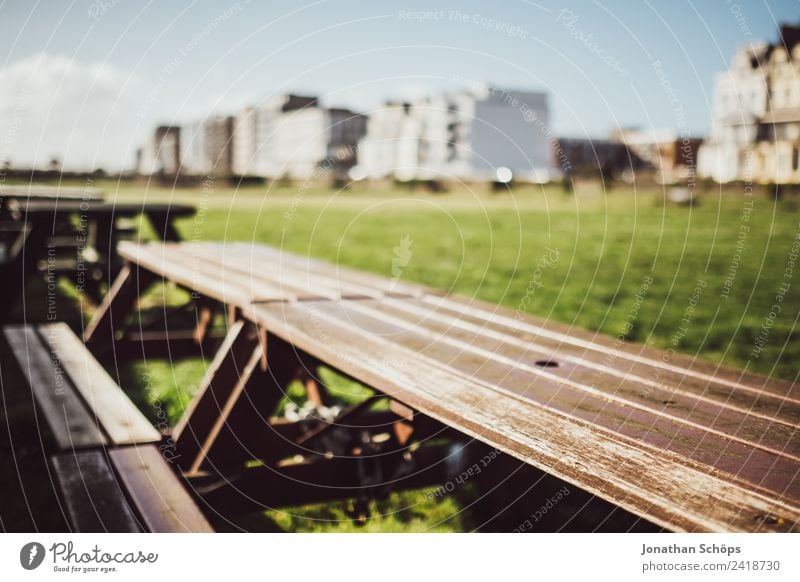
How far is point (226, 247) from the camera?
13.6ft

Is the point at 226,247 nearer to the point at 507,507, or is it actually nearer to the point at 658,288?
the point at 507,507

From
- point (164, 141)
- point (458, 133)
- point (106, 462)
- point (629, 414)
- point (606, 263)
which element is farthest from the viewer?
point (458, 133)

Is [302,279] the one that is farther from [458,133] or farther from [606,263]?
[458,133]

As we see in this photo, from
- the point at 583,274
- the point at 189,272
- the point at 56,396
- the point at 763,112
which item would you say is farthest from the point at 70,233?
the point at 763,112

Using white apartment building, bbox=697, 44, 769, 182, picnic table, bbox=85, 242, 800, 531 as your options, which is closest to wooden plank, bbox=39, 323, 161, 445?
picnic table, bbox=85, 242, 800, 531

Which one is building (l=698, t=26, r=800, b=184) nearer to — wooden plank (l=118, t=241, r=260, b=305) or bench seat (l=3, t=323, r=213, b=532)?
wooden plank (l=118, t=241, r=260, b=305)

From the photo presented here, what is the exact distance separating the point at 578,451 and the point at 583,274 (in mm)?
7011

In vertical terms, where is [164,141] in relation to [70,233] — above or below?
above

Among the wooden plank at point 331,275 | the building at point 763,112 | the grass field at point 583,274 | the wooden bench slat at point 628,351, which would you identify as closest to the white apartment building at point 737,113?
the building at point 763,112

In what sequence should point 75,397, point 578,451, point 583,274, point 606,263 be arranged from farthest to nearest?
1. point 606,263
2. point 583,274
3. point 75,397
4. point 578,451

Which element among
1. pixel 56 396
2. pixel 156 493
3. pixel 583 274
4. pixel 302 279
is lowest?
pixel 156 493

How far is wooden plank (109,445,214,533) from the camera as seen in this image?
1.79 m

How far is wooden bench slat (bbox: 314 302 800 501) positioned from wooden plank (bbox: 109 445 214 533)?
2.15 feet

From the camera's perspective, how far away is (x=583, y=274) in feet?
26.6
